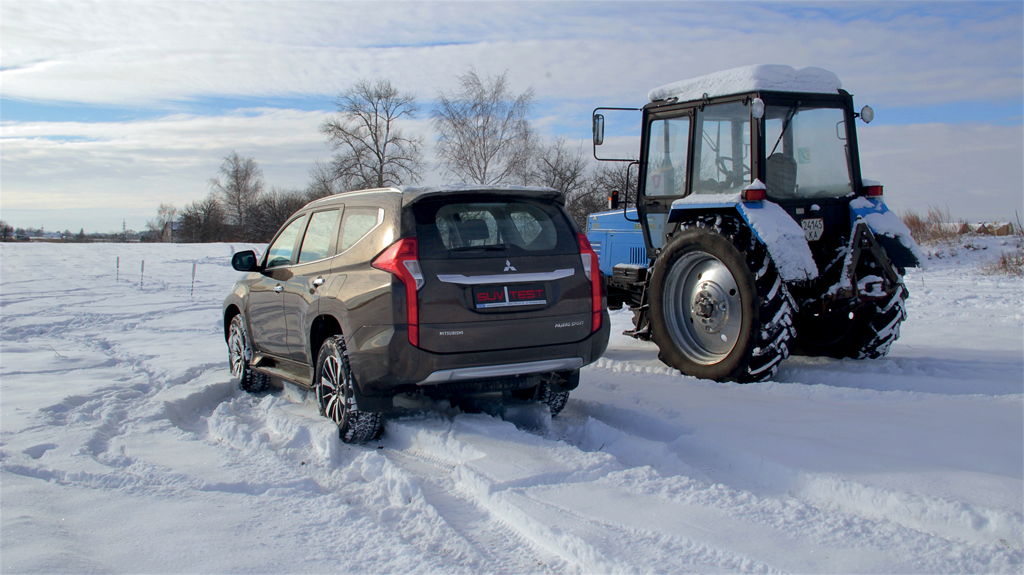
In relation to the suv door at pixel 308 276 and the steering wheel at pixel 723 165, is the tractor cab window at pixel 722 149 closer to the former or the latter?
the steering wheel at pixel 723 165

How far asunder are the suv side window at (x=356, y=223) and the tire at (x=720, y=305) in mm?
3176

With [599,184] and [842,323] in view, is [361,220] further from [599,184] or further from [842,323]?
[599,184]

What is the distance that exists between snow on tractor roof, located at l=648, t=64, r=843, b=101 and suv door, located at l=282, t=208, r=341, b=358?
12.6ft

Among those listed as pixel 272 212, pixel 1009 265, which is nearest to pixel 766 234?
pixel 1009 265

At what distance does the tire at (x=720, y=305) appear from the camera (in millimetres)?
5895

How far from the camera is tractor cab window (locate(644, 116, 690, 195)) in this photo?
7.20m

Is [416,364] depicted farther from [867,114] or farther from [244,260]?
[867,114]

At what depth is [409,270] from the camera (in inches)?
166

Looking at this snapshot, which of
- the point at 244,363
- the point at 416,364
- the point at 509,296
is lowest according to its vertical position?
the point at 244,363

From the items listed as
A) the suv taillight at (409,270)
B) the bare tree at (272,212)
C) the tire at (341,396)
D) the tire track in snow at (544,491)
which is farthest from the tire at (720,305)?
the bare tree at (272,212)

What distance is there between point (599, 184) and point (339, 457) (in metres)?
27.6

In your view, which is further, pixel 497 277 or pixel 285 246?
pixel 285 246

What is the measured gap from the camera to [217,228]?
194 feet

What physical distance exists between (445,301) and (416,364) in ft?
1.39
